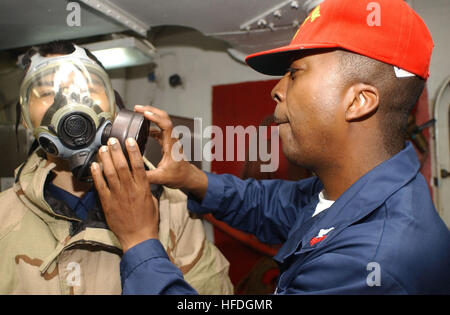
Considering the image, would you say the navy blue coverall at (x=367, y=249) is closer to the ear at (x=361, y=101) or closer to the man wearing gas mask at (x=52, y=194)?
the ear at (x=361, y=101)

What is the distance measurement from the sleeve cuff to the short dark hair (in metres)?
0.68

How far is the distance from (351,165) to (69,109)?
96cm

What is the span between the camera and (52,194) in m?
1.23

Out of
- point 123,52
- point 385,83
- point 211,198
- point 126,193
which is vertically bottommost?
point 211,198

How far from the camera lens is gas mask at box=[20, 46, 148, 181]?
1.02 m

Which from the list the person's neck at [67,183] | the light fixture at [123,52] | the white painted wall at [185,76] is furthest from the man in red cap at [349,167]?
the person's neck at [67,183]

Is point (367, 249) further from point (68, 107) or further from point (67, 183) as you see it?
point (67, 183)

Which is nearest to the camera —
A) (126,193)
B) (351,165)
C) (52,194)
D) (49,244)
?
(126,193)

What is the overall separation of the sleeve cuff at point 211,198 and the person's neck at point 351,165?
471 mm

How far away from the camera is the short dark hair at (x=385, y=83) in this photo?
875 millimetres

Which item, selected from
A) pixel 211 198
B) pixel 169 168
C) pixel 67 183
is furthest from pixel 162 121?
pixel 67 183

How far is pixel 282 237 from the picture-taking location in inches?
58.4
